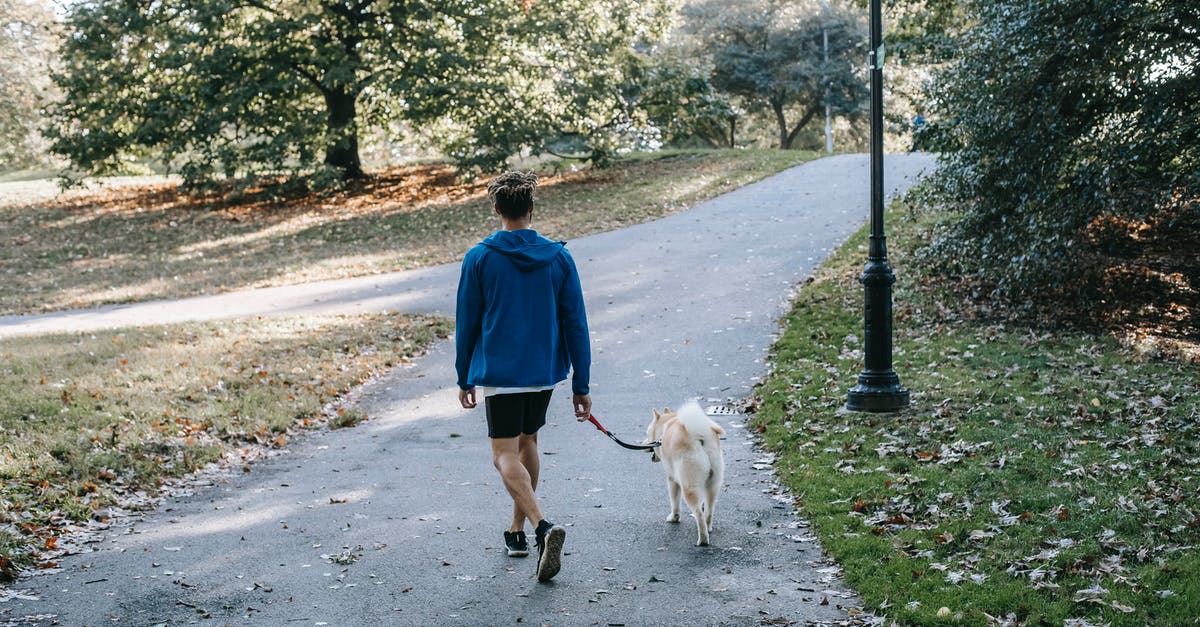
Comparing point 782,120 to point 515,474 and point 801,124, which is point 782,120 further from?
point 515,474

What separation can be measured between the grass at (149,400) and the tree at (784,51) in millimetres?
32774

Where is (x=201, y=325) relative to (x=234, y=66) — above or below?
below

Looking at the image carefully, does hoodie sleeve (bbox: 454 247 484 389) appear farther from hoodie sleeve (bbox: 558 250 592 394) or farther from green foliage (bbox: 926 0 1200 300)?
green foliage (bbox: 926 0 1200 300)

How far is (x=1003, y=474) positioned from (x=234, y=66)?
25.3 metres

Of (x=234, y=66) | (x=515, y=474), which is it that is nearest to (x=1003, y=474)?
(x=515, y=474)

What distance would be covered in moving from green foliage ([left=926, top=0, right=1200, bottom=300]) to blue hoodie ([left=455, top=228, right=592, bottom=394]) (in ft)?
24.7

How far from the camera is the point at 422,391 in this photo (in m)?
11.6

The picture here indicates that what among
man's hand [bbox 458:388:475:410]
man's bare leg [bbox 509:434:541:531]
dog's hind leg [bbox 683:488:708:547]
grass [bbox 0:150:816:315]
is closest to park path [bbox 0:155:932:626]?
dog's hind leg [bbox 683:488:708:547]

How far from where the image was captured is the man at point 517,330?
5508mm

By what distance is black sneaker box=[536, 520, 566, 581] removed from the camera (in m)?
5.48

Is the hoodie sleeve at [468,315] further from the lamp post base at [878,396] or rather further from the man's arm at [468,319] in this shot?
the lamp post base at [878,396]

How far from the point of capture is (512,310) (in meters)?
5.52

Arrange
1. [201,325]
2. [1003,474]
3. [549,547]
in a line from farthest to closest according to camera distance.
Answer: [201,325], [1003,474], [549,547]

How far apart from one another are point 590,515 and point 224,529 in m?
2.54
